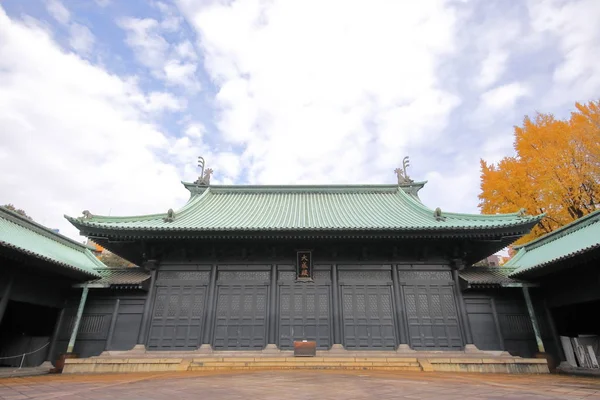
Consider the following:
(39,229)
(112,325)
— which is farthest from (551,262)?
(39,229)

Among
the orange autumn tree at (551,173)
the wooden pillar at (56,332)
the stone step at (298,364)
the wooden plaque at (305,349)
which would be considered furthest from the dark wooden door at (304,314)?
the orange autumn tree at (551,173)

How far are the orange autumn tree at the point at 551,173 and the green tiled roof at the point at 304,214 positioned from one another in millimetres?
6643

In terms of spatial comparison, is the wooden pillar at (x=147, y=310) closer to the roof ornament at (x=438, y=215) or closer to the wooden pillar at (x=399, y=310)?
the wooden pillar at (x=399, y=310)

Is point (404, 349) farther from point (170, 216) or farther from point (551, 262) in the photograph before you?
point (170, 216)

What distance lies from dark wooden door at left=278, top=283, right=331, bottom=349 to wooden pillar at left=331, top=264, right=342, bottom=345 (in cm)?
21

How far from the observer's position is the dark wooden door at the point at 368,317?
13.4 metres

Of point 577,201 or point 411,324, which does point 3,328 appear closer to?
point 411,324

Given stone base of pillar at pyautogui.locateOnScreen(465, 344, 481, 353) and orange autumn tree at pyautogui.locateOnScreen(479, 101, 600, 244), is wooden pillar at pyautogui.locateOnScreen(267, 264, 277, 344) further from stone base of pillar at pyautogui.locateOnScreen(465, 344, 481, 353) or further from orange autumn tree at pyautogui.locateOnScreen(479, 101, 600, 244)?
orange autumn tree at pyautogui.locateOnScreen(479, 101, 600, 244)

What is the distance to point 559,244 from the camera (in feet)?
48.0

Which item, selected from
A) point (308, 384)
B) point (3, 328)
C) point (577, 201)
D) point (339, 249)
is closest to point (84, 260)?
point (3, 328)

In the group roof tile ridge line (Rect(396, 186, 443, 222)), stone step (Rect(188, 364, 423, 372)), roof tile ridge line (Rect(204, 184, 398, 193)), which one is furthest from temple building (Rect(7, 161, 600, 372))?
roof tile ridge line (Rect(204, 184, 398, 193))

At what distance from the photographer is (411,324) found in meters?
13.7

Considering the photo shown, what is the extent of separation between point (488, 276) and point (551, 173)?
958cm

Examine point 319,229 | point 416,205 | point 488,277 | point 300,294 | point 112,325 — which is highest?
point 416,205
